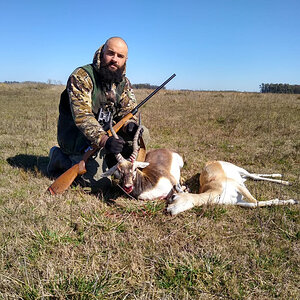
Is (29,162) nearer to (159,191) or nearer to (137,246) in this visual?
(159,191)

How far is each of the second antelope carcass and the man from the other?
31cm

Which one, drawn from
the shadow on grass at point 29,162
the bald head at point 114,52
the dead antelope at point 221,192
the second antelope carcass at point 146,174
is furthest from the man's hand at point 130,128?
the shadow on grass at point 29,162

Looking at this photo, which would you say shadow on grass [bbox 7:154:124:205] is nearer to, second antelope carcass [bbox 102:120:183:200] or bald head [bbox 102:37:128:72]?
second antelope carcass [bbox 102:120:183:200]

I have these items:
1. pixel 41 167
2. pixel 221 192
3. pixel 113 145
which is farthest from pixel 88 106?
pixel 221 192

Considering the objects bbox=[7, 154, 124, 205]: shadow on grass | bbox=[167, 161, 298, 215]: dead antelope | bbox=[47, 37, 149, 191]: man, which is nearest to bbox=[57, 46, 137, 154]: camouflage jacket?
bbox=[47, 37, 149, 191]: man

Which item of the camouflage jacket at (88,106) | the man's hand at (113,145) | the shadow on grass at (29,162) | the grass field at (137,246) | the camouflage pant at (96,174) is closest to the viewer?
the grass field at (137,246)

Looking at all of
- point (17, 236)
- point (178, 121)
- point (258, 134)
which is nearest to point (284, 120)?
point (258, 134)

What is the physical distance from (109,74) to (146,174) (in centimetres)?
192

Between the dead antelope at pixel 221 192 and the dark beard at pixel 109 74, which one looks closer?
the dead antelope at pixel 221 192

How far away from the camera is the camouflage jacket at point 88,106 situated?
4227mm

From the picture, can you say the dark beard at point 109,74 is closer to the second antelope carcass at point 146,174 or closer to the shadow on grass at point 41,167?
the second antelope carcass at point 146,174

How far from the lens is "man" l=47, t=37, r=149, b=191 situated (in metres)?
4.23

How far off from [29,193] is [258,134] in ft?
24.2

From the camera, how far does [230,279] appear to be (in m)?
2.56
